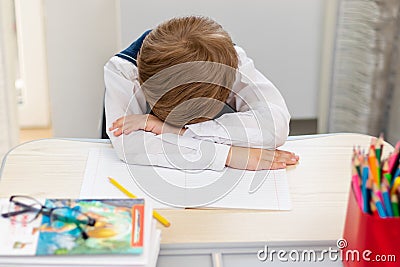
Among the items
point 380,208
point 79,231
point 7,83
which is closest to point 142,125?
point 79,231

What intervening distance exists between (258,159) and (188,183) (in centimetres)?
14

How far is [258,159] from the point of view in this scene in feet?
3.90

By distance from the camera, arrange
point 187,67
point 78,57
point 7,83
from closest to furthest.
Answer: point 187,67
point 7,83
point 78,57

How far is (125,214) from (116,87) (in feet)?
1.46

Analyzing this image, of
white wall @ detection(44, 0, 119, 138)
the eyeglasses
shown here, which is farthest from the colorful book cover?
white wall @ detection(44, 0, 119, 138)

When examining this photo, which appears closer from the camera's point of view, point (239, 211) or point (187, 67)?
point (239, 211)

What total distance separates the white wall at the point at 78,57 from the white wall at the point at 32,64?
248 mm

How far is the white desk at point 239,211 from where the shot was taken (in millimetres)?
963

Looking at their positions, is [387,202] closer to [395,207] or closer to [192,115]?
[395,207]

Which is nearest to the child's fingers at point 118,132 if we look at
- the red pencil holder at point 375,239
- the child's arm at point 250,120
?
the child's arm at point 250,120

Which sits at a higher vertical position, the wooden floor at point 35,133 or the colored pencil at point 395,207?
the colored pencil at point 395,207

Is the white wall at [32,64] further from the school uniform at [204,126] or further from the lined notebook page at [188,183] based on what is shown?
the lined notebook page at [188,183]

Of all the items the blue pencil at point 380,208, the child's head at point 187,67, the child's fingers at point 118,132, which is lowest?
the child's fingers at point 118,132

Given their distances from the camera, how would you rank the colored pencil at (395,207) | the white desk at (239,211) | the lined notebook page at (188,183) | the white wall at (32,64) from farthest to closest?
the white wall at (32,64) < the lined notebook page at (188,183) < the white desk at (239,211) < the colored pencil at (395,207)
